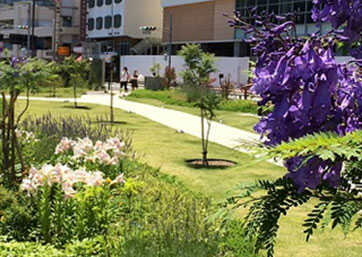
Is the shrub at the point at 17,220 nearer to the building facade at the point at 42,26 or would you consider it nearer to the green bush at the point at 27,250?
the green bush at the point at 27,250

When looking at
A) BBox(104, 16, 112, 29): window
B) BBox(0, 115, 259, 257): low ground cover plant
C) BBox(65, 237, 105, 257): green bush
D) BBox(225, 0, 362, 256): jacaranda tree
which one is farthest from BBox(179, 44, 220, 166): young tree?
BBox(104, 16, 112, 29): window

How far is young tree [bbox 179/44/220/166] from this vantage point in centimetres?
1106

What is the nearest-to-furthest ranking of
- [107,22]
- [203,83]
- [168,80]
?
[203,83]
[168,80]
[107,22]

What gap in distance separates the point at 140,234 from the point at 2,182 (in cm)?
246

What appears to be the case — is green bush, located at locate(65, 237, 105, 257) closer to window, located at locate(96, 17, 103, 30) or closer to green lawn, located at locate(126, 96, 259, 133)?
green lawn, located at locate(126, 96, 259, 133)

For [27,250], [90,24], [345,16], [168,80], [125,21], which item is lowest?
[27,250]

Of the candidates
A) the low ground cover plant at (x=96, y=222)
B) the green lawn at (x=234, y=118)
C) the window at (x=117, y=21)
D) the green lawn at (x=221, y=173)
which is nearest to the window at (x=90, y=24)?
the window at (x=117, y=21)

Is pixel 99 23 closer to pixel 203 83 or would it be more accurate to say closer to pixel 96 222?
pixel 203 83

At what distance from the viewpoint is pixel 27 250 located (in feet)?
15.4

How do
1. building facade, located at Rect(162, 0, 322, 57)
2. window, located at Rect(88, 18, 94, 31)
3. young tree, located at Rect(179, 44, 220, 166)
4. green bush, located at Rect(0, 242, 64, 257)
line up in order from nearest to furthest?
1. green bush, located at Rect(0, 242, 64, 257)
2. young tree, located at Rect(179, 44, 220, 166)
3. building facade, located at Rect(162, 0, 322, 57)
4. window, located at Rect(88, 18, 94, 31)

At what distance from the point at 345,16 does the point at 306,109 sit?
439 mm

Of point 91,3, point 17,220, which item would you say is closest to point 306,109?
point 17,220

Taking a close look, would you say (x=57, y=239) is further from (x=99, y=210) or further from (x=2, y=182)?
(x=2, y=182)

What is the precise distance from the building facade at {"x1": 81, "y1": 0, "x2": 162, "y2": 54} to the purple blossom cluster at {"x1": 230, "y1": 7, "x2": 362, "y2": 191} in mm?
63696
